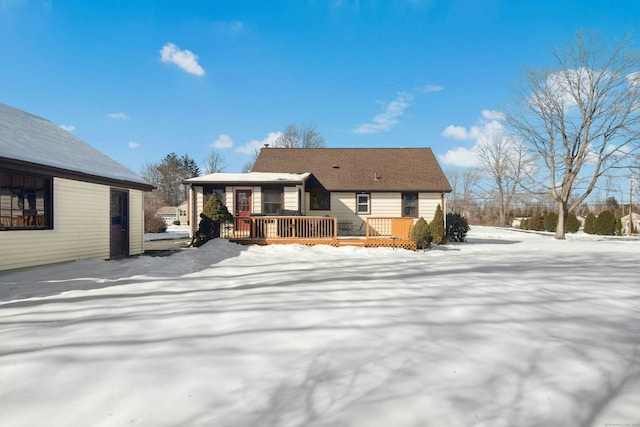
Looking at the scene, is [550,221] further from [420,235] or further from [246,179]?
[246,179]

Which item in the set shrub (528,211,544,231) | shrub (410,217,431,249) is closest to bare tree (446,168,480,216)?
shrub (528,211,544,231)

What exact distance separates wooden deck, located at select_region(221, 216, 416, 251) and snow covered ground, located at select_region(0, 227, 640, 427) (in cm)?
621

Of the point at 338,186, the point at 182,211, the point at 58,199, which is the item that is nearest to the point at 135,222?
the point at 58,199

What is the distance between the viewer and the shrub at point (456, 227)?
53.2 feet

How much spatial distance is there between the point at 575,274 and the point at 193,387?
802 cm

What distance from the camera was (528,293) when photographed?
17.7 feet

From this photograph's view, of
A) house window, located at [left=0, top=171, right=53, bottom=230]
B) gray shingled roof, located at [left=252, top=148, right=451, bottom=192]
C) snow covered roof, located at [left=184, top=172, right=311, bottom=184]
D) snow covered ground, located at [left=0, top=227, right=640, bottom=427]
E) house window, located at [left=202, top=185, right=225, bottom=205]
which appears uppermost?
gray shingled roof, located at [left=252, top=148, right=451, bottom=192]

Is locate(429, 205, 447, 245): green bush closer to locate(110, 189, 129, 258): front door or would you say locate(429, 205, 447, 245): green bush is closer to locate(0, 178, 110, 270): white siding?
locate(110, 189, 129, 258): front door

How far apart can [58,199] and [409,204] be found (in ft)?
50.3

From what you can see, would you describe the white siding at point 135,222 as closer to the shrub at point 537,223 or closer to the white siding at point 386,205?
the white siding at point 386,205

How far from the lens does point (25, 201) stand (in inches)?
310

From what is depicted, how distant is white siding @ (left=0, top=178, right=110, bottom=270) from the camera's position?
7.47m

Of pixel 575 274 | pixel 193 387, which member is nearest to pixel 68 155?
pixel 193 387

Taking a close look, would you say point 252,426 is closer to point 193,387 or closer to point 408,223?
point 193,387
